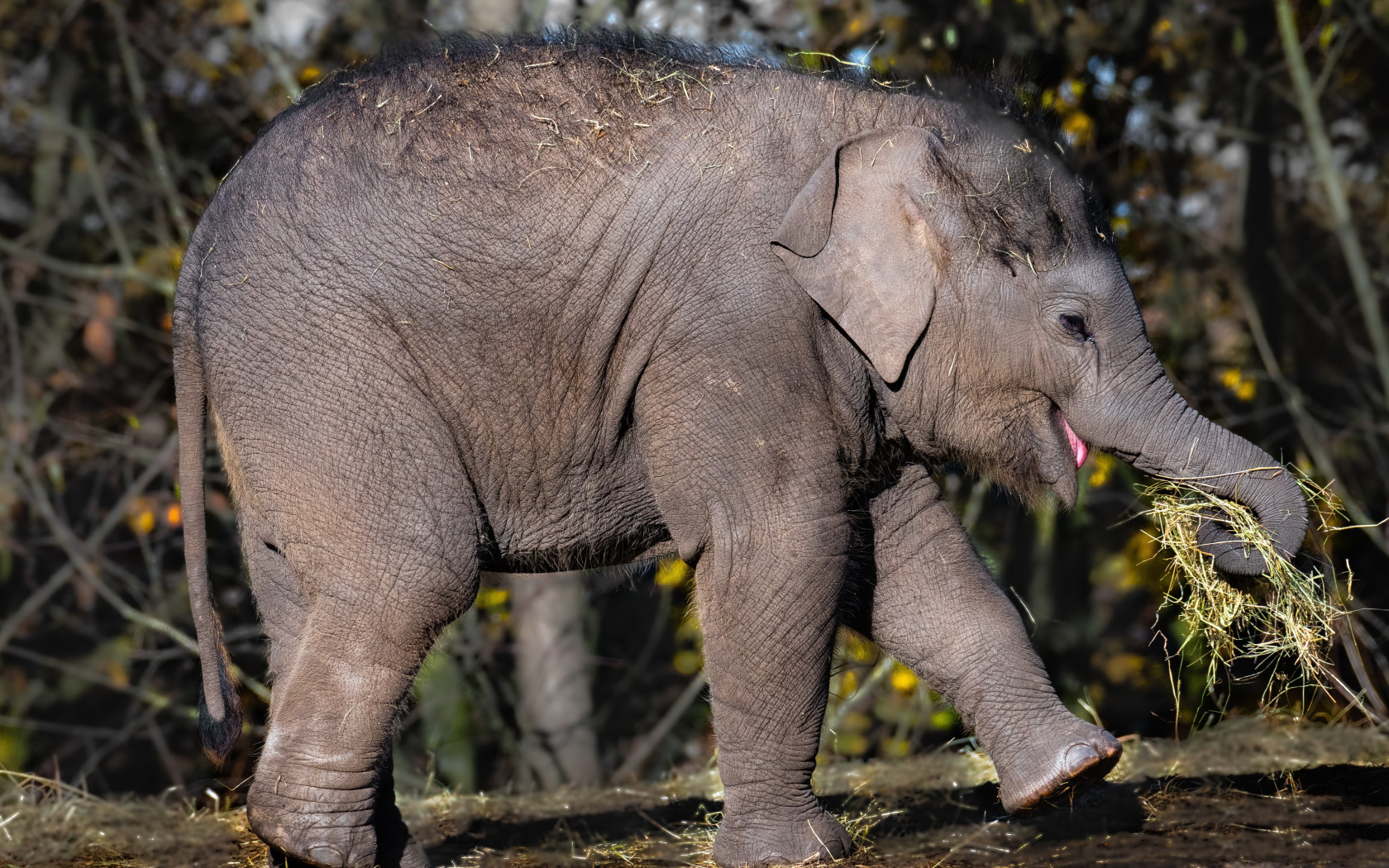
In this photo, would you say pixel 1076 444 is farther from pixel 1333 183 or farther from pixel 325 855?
pixel 1333 183

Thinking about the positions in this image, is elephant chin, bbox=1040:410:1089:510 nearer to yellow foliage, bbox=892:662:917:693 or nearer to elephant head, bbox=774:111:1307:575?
elephant head, bbox=774:111:1307:575

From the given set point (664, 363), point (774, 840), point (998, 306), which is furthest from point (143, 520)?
point (998, 306)

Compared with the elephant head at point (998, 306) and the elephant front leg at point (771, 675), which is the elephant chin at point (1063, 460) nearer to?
the elephant head at point (998, 306)

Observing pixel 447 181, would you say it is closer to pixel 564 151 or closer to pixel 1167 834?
pixel 564 151

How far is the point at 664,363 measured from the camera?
3.87 m

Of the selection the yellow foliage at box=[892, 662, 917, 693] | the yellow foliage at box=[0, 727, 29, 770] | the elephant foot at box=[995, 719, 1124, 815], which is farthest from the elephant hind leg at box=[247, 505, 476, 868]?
the yellow foliage at box=[0, 727, 29, 770]

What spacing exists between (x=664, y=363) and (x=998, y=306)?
92 centimetres

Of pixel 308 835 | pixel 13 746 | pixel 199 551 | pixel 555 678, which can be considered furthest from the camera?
pixel 13 746

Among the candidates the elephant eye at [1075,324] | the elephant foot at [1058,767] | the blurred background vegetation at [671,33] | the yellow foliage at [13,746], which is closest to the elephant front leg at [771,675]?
the elephant foot at [1058,767]

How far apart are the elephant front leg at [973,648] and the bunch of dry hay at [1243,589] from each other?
0.44 m

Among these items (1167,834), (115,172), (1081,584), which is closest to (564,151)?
(1167,834)

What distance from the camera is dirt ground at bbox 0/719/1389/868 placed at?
13.7ft

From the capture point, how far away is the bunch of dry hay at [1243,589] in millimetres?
3900

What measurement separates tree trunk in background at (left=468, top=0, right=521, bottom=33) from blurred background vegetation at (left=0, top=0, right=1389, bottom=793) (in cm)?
2
